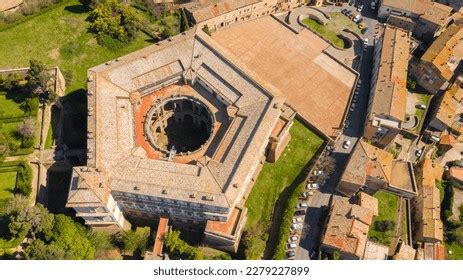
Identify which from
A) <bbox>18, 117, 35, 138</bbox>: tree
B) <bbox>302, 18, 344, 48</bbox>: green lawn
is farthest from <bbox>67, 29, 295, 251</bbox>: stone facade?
<bbox>302, 18, 344, 48</bbox>: green lawn

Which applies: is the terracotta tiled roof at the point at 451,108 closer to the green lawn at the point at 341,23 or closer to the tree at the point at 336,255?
the green lawn at the point at 341,23

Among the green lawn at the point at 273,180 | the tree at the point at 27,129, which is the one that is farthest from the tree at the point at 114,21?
the green lawn at the point at 273,180

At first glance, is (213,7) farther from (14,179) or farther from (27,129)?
(14,179)

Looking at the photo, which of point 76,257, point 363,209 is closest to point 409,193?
point 363,209

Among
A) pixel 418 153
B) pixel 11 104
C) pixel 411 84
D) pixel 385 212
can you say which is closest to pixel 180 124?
pixel 11 104

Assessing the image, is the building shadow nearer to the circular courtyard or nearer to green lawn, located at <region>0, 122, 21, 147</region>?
green lawn, located at <region>0, 122, 21, 147</region>

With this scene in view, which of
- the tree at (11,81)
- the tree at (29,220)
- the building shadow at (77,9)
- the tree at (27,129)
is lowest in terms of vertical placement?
the tree at (29,220)
